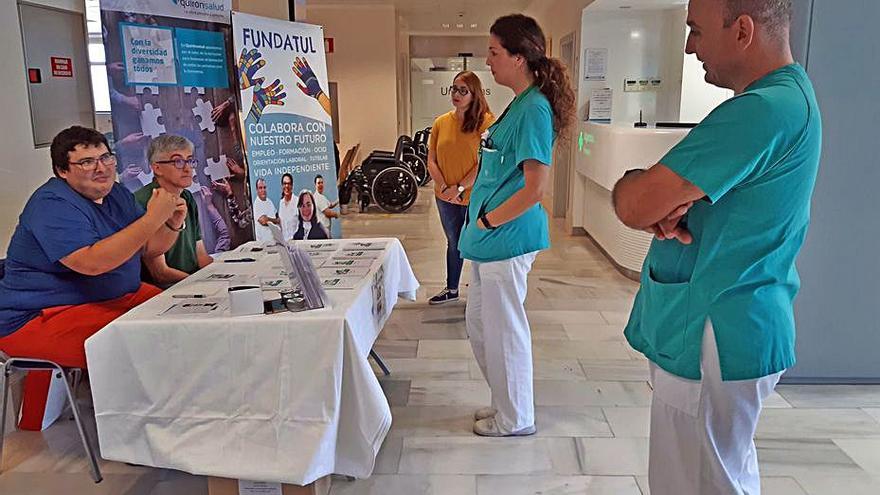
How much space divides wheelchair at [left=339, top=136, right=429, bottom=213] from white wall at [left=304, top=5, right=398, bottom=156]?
1863 millimetres

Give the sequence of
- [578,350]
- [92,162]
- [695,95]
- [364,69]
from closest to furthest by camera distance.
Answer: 1. [92,162]
2. [578,350]
3. [695,95]
4. [364,69]

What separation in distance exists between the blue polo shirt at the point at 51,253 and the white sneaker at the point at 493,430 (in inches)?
62.6

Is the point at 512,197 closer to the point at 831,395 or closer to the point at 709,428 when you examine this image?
the point at 709,428

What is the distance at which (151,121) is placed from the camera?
3.07m

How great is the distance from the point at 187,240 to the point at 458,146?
1724 mm

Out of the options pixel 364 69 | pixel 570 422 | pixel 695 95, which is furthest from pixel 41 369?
pixel 364 69

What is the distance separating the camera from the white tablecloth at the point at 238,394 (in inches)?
75.9

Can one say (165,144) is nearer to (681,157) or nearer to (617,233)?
(681,157)

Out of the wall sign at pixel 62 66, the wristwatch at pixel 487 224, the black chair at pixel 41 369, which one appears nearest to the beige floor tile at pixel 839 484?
the wristwatch at pixel 487 224

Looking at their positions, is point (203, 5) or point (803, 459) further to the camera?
point (203, 5)

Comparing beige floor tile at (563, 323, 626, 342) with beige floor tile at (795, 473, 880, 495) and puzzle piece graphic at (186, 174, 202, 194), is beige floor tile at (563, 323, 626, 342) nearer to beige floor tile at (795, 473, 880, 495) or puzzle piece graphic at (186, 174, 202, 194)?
beige floor tile at (795, 473, 880, 495)

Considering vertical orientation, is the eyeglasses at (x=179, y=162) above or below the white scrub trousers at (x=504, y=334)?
above

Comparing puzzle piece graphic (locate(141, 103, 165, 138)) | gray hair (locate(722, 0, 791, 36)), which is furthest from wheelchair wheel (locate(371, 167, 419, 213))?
gray hair (locate(722, 0, 791, 36))

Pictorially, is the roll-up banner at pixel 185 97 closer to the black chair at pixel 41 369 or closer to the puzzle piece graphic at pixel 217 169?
the puzzle piece graphic at pixel 217 169
